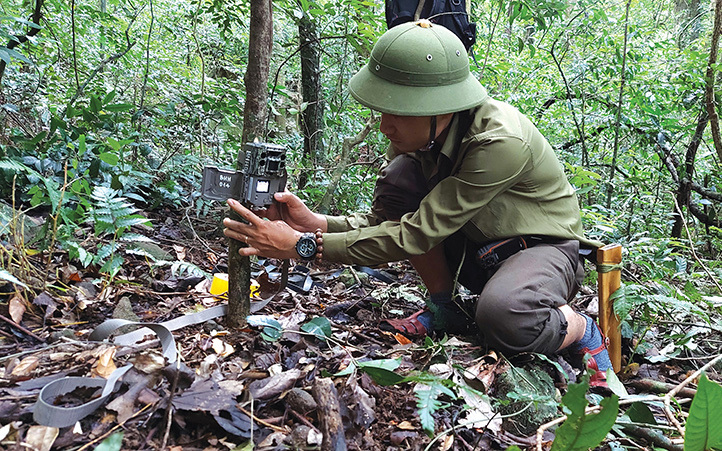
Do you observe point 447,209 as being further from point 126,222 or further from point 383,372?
point 126,222

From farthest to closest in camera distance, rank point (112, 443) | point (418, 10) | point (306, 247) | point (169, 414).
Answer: point (418, 10), point (306, 247), point (169, 414), point (112, 443)

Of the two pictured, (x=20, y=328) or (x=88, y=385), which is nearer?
(x=88, y=385)

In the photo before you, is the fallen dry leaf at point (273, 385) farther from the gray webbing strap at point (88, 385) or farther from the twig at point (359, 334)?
the twig at point (359, 334)

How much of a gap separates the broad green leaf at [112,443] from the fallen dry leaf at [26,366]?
539 millimetres

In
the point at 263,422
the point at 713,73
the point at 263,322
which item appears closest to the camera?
the point at 263,422

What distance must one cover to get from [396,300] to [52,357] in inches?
75.0

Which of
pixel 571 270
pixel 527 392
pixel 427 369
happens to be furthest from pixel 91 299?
pixel 571 270

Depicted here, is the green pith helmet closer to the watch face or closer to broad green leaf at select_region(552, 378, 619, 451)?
the watch face

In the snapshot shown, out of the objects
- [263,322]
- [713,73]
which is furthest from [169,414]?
[713,73]

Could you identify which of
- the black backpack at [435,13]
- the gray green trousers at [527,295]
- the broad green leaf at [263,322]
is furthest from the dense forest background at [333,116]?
the broad green leaf at [263,322]

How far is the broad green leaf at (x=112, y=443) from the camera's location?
3.96 ft

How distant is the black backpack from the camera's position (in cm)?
336

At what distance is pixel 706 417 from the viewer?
125cm

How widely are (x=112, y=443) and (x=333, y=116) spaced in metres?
4.29
